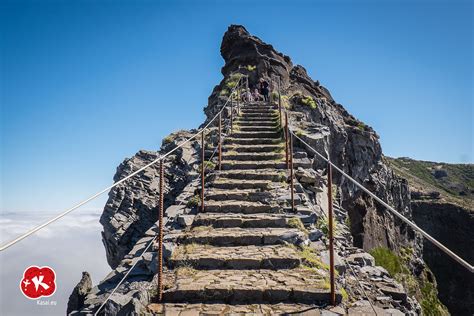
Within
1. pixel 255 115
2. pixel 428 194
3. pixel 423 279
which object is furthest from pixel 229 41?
pixel 428 194

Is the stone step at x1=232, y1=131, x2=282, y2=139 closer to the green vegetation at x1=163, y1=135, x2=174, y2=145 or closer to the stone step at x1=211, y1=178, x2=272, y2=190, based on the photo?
the green vegetation at x1=163, y1=135, x2=174, y2=145

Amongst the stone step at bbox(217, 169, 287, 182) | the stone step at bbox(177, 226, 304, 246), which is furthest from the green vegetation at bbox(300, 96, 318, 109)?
the stone step at bbox(177, 226, 304, 246)

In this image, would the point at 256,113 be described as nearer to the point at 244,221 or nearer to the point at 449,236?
the point at 244,221

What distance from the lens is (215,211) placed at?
7691mm

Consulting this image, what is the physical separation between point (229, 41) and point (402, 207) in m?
24.7

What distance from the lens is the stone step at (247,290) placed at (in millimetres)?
4801

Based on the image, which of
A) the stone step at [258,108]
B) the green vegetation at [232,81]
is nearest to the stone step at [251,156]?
the stone step at [258,108]

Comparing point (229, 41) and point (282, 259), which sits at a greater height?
point (229, 41)

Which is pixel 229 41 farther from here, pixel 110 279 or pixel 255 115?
pixel 110 279

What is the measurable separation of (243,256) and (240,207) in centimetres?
194

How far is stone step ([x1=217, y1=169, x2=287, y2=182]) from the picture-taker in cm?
904

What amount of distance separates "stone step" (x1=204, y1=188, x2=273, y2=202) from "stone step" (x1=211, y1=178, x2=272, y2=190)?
31 cm
